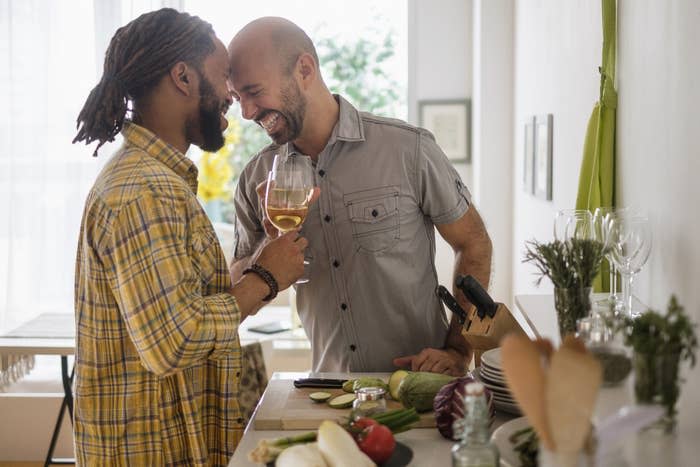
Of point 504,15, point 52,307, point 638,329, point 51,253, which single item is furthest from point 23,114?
point 638,329

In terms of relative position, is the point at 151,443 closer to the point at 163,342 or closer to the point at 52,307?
the point at 163,342

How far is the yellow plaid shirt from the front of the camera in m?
1.57

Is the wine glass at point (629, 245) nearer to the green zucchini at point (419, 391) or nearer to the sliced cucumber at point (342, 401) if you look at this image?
the green zucchini at point (419, 391)

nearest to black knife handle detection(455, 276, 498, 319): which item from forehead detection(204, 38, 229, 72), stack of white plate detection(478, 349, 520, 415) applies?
stack of white plate detection(478, 349, 520, 415)

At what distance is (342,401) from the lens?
69.2 inches

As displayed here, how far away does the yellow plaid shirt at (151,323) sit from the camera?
61.7 inches

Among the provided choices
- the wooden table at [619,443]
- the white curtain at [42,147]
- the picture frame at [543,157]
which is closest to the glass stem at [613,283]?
the wooden table at [619,443]

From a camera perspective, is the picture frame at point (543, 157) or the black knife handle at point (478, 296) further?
the picture frame at point (543, 157)

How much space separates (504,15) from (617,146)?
3.00 metres

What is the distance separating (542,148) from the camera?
3.56 m

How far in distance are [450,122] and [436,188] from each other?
335cm

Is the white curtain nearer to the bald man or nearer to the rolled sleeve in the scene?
the bald man

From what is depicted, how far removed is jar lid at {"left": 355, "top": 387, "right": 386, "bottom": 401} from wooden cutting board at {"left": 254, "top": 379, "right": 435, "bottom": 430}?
0.06m

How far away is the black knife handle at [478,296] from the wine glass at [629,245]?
299mm
